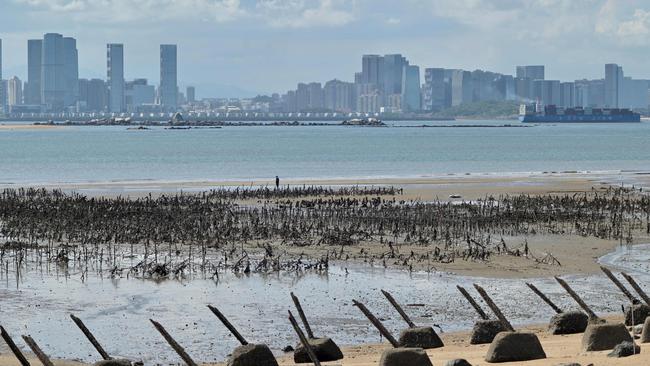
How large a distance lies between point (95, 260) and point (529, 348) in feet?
48.2

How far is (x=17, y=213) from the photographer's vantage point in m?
37.2

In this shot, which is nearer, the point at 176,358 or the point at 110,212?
the point at 176,358

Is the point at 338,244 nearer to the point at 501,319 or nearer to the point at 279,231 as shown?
the point at 279,231

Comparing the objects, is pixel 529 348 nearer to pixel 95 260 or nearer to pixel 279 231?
pixel 95 260

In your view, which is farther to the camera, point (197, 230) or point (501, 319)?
point (197, 230)

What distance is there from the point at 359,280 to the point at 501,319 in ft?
26.0

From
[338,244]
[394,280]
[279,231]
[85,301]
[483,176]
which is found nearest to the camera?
[85,301]

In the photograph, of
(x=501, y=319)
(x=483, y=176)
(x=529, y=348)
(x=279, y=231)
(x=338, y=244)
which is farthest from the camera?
(x=483, y=176)

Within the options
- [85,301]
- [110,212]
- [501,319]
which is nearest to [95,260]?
[85,301]

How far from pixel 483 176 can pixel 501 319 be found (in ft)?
175

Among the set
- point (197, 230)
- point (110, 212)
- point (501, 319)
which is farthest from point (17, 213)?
point (501, 319)

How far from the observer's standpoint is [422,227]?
3350cm

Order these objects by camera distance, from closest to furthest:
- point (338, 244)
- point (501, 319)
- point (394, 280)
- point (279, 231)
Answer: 1. point (501, 319)
2. point (394, 280)
3. point (338, 244)
4. point (279, 231)

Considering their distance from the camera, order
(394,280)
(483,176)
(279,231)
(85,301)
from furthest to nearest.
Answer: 1. (483,176)
2. (279,231)
3. (394,280)
4. (85,301)
